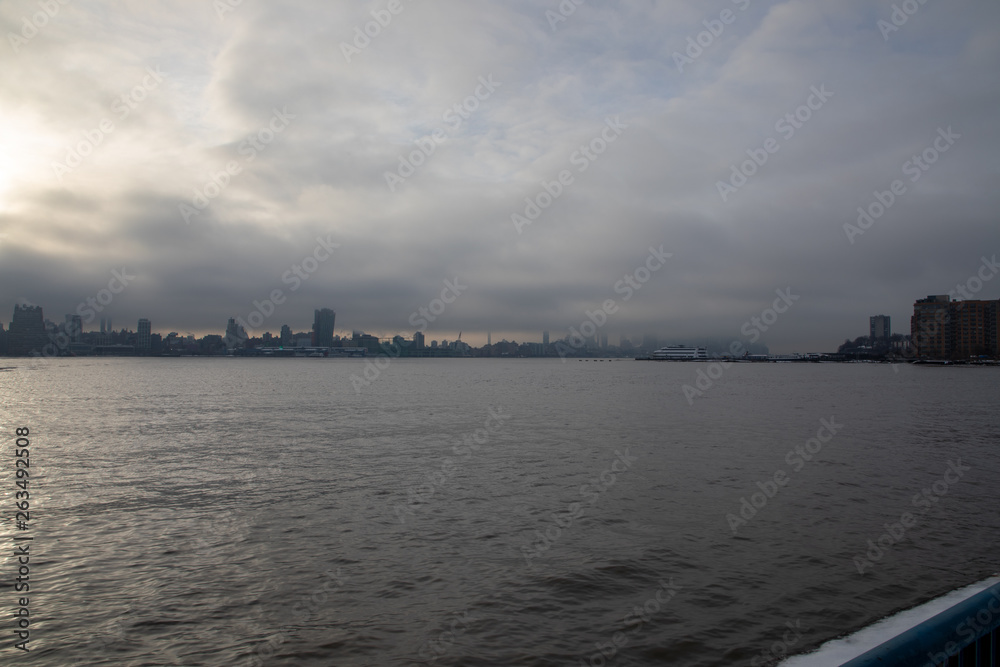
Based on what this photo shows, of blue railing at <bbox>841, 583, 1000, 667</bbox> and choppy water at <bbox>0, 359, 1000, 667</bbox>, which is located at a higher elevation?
blue railing at <bbox>841, 583, 1000, 667</bbox>

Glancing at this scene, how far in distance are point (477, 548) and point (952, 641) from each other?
11535 mm

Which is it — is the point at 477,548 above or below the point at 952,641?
below

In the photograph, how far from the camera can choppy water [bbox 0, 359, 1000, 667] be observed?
9.70m

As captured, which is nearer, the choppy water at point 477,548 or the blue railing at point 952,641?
the blue railing at point 952,641

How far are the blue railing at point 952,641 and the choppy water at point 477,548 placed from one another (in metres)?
5.99

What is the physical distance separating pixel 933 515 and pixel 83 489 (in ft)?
92.0

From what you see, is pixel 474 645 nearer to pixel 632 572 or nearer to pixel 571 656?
Result: pixel 571 656

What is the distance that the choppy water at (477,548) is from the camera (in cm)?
970

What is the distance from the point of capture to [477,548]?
14.0 meters

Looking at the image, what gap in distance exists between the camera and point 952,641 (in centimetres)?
347

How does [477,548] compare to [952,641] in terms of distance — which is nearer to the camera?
[952,641]

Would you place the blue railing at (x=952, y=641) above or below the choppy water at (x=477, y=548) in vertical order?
above

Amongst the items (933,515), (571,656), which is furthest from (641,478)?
(571,656)

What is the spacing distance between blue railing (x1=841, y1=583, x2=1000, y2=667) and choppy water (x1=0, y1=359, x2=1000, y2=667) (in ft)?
19.7
